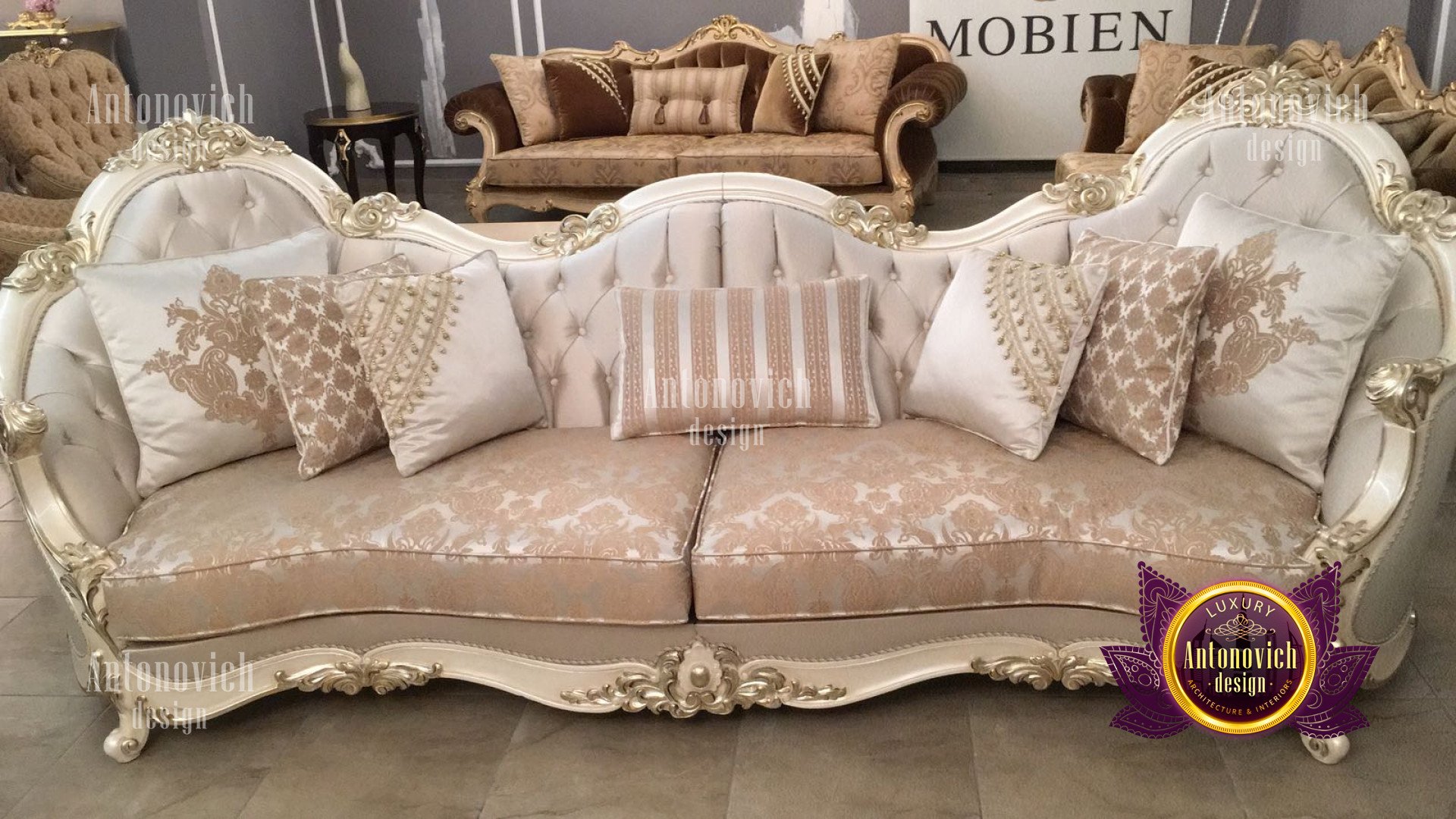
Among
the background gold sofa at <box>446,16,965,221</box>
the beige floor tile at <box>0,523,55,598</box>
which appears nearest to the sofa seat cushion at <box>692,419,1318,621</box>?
the beige floor tile at <box>0,523,55,598</box>

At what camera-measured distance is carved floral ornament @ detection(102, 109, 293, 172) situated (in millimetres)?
2371

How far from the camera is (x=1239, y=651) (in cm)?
185

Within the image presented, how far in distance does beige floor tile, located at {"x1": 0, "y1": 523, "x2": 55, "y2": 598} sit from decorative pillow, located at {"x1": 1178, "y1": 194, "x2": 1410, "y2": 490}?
2.48m

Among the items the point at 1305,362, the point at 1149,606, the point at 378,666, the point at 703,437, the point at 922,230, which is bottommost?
the point at 378,666

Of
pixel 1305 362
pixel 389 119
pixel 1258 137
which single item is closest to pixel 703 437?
pixel 1305 362

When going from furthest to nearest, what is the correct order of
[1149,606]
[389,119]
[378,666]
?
[389,119] → [378,666] → [1149,606]

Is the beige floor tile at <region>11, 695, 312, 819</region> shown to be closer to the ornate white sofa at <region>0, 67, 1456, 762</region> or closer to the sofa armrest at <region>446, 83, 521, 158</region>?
the ornate white sofa at <region>0, 67, 1456, 762</region>

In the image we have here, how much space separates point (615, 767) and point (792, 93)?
357cm

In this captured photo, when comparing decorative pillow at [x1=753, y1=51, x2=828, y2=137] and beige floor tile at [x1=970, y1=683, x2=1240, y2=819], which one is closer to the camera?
beige floor tile at [x1=970, y1=683, x2=1240, y2=819]

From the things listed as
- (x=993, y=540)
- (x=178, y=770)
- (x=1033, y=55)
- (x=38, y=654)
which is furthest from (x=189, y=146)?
(x=1033, y=55)

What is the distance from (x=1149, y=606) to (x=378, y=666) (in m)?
1.32

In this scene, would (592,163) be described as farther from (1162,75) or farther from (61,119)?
(1162,75)

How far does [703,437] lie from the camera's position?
88.6 inches

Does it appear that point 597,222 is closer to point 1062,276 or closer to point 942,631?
point 1062,276
